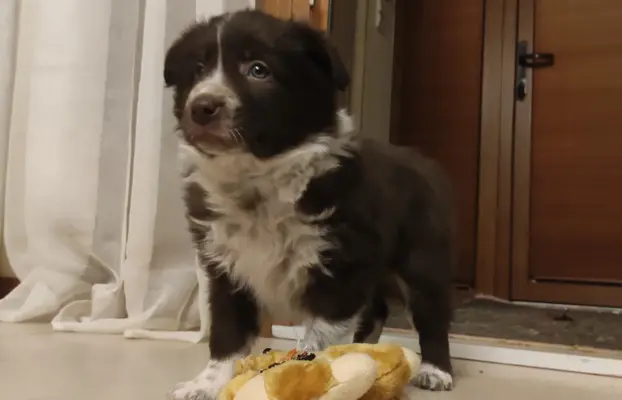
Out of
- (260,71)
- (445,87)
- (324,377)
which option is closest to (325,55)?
(260,71)

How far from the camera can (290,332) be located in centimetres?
196

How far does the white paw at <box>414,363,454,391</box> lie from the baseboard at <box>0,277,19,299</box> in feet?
Result: 4.87

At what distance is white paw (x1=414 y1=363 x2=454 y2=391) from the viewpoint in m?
1.39

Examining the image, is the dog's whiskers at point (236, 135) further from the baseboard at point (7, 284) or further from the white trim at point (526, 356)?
the baseboard at point (7, 284)

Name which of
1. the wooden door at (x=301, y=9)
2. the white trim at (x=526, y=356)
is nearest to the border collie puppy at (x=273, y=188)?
the white trim at (x=526, y=356)

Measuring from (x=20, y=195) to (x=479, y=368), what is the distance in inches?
54.3

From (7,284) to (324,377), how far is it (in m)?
1.72

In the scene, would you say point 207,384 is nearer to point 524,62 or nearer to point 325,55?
point 325,55

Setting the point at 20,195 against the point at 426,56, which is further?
the point at 426,56

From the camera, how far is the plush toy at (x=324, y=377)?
911 millimetres

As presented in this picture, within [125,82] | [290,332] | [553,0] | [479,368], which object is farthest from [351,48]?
[553,0]

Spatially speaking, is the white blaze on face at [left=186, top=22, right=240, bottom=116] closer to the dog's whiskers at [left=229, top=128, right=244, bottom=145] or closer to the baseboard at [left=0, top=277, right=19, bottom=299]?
the dog's whiskers at [left=229, top=128, right=244, bottom=145]

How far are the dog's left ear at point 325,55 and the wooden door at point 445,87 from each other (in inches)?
108

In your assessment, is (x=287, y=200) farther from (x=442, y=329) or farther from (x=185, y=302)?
(x=185, y=302)
